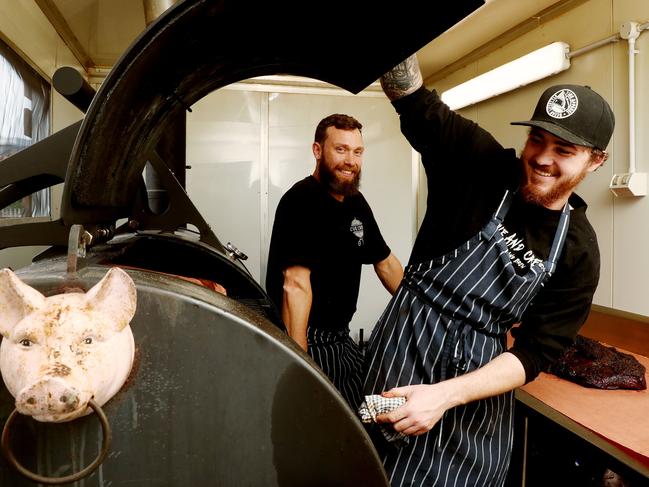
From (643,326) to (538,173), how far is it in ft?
4.64

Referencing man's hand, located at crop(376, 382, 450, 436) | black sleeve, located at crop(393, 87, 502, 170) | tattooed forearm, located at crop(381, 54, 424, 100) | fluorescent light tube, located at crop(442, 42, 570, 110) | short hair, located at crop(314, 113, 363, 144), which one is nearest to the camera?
man's hand, located at crop(376, 382, 450, 436)

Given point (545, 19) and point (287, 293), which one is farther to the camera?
point (545, 19)

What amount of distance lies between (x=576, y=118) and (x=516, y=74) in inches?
66.4

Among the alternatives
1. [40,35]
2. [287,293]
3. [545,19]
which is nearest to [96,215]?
[287,293]

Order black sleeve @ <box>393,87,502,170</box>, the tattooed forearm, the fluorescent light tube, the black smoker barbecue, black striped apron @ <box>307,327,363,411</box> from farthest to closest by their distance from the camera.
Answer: the fluorescent light tube, black striped apron @ <box>307,327,363,411</box>, black sleeve @ <box>393,87,502,170</box>, the tattooed forearm, the black smoker barbecue

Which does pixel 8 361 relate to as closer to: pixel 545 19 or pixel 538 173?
pixel 538 173

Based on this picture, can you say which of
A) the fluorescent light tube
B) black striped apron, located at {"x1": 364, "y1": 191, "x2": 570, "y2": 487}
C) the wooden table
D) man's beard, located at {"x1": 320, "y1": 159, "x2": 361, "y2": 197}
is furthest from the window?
the fluorescent light tube

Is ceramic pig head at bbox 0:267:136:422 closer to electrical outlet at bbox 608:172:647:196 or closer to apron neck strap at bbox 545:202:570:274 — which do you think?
apron neck strap at bbox 545:202:570:274

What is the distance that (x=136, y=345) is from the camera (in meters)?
0.61

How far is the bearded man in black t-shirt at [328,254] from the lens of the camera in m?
1.96

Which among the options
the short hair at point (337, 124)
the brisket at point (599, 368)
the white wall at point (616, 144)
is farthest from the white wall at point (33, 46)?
the white wall at point (616, 144)

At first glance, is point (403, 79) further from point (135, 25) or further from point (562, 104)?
point (135, 25)

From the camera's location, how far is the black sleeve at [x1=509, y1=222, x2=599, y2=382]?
56.7 inches

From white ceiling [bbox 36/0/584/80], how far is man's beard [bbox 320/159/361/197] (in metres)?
1.08
